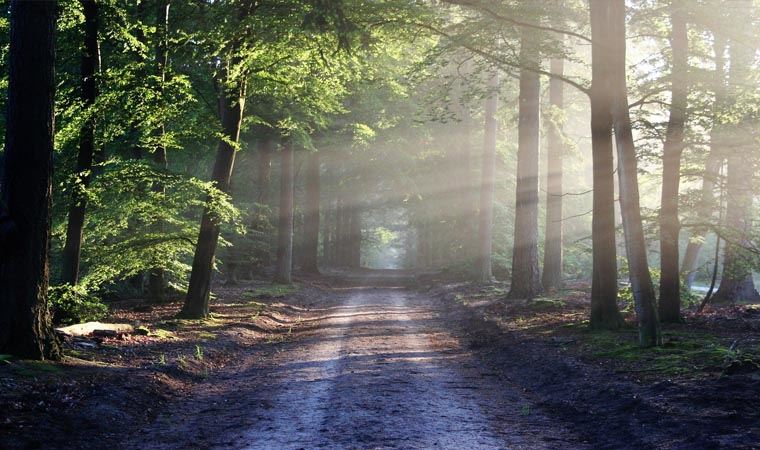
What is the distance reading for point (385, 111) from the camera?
3250 cm

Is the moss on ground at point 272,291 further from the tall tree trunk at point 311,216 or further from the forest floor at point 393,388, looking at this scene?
the tall tree trunk at point 311,216

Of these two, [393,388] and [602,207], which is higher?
[602,207]

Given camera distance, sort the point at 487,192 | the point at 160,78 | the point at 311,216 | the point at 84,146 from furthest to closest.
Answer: the point at 311,216 < the point at 487,192 < the point at 160,78 < the point at 84,146

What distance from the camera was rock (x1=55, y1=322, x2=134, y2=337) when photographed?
11.8 meters

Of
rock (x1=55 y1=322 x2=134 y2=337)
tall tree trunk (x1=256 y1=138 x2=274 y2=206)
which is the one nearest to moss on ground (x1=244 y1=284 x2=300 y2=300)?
tall tree trunk (x1=256 y1=138 x2=274 y2=206)

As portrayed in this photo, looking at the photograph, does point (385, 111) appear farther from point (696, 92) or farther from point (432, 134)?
point (696, 92)

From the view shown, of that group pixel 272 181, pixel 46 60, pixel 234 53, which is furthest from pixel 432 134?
pixel 46 60

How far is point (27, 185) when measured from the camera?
883 cm

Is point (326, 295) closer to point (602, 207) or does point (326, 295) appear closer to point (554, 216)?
point (554, 216)

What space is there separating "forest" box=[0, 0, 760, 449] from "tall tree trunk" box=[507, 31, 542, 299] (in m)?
0.07

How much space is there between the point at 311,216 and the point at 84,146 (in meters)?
25.1

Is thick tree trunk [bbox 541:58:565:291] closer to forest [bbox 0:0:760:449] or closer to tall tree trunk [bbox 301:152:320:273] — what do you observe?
forest [bbox 0:0:760:449]

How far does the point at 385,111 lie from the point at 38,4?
24250 mm

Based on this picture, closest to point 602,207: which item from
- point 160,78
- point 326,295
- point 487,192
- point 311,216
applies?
point 160,78
